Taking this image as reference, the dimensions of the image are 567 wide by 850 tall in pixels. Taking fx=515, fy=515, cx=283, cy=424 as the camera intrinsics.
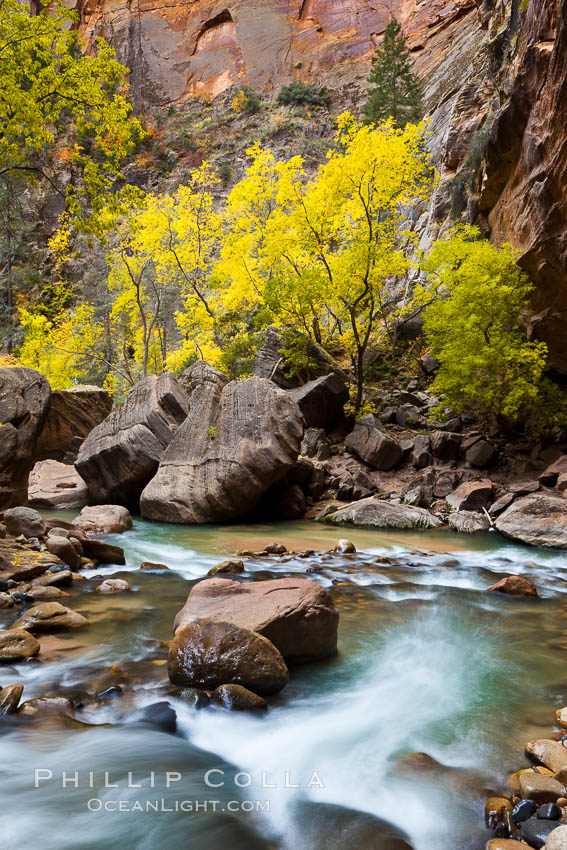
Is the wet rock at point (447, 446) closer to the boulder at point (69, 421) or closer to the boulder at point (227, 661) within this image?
the boulder at point (227, 661)

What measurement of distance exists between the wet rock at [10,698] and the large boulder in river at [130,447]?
10302 millimetres

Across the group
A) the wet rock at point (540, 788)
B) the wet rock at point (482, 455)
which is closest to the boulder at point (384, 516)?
the wet rock at point (482, 455)

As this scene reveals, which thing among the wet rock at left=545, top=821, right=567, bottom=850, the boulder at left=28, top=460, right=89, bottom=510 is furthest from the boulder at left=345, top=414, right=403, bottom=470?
the wet rock at left=545, top=821, right=567, bottom=850

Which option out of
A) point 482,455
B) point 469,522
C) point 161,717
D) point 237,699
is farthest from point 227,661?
point 482,455

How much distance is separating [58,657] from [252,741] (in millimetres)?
2063

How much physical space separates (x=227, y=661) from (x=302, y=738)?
81cm

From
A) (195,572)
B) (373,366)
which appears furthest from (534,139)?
(195,572)

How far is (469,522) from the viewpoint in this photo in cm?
1262

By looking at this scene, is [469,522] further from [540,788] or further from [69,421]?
[69,421]

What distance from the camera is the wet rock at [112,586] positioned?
6.70m

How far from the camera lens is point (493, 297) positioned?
50.4 feet

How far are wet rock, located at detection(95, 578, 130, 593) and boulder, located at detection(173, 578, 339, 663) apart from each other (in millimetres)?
1958

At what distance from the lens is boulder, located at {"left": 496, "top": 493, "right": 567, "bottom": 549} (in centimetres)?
1095

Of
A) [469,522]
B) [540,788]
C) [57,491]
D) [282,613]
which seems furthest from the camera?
[57,491]
